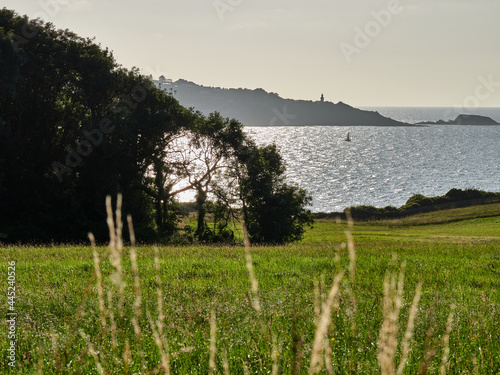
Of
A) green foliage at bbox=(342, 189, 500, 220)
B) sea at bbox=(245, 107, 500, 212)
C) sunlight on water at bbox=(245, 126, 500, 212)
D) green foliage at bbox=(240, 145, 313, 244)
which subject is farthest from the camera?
sunlight on water at bbox=(245, 126, 500, 212)

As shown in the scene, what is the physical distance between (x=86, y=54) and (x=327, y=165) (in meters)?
149

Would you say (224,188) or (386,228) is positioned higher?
(224,188)

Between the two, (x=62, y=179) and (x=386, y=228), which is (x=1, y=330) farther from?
(x=386, y=228)

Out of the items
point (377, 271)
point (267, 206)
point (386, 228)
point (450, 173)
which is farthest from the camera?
point (450, 173)

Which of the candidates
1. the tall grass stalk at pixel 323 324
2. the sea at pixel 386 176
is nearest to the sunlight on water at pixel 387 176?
the sea at pixel 386 176

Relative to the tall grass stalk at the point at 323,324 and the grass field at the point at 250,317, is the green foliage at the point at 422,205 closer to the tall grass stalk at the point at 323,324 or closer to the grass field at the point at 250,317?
the grass field at the point at 250,317

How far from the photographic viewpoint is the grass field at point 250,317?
2.51m

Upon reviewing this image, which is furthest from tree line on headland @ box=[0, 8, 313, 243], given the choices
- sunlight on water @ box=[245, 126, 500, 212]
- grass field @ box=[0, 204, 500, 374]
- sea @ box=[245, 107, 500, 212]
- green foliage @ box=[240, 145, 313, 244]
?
sunlight on water @ box=[245, 126, 500, 212]

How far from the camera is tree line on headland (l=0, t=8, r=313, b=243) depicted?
28.3 m

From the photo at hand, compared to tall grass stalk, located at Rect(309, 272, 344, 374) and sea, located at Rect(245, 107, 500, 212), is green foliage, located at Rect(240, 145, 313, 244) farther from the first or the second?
sea, located at Rect(245, 107, 500, 212)

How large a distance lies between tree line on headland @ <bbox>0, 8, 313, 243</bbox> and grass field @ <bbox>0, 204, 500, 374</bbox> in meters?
16.7

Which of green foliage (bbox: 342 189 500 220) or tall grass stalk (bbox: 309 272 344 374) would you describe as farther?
green foliage (bbox: 342 189 500 220)

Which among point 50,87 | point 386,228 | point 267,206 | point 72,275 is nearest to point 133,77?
point 50,87

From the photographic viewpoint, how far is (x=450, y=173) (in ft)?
479
